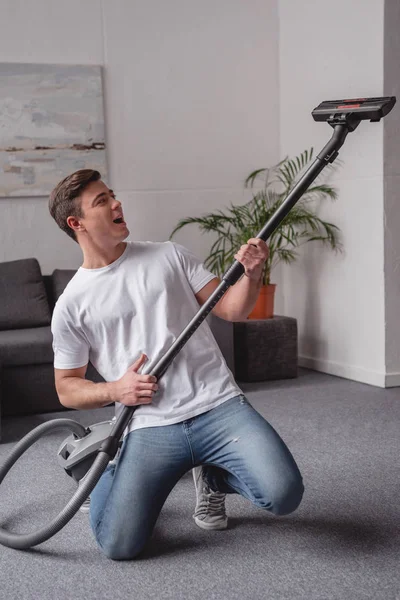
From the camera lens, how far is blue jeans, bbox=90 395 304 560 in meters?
1.98

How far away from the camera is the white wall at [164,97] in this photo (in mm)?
4590

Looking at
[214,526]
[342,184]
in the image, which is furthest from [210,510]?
[342,184]

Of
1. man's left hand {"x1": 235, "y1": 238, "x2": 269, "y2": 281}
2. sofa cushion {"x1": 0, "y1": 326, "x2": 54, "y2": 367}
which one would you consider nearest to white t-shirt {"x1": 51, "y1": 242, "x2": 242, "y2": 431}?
man's left hand {"x1": 235, "y1": 238, "x2": 269, "y2": 281}

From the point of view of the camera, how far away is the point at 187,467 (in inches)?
82.1

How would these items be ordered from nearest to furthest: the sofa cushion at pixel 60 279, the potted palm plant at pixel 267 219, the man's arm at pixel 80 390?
the man's arm at pixel 80 390 < the sofa cushion at pixel 60 279 < the potted palm plant at pixel 267 219

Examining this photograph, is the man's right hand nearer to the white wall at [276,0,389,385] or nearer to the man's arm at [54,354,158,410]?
the man's arm at [54,354,158,410]

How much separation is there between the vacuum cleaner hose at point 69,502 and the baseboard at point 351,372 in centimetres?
222

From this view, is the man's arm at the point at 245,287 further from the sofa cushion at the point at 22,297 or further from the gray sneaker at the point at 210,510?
the sofa cushion at the point at 22,297

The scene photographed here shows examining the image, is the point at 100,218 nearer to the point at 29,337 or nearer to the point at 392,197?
the point at 29,337

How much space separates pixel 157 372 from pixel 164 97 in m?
3.15

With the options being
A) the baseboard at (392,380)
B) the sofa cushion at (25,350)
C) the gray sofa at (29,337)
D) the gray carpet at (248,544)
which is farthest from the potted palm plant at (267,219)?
the gray carpet at (248,544)

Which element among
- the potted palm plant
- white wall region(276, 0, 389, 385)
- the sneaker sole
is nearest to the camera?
the sneaker sole

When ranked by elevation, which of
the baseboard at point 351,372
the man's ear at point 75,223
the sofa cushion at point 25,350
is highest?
the man's ear at point 75,223

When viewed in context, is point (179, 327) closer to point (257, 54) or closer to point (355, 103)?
point (355, 103)
